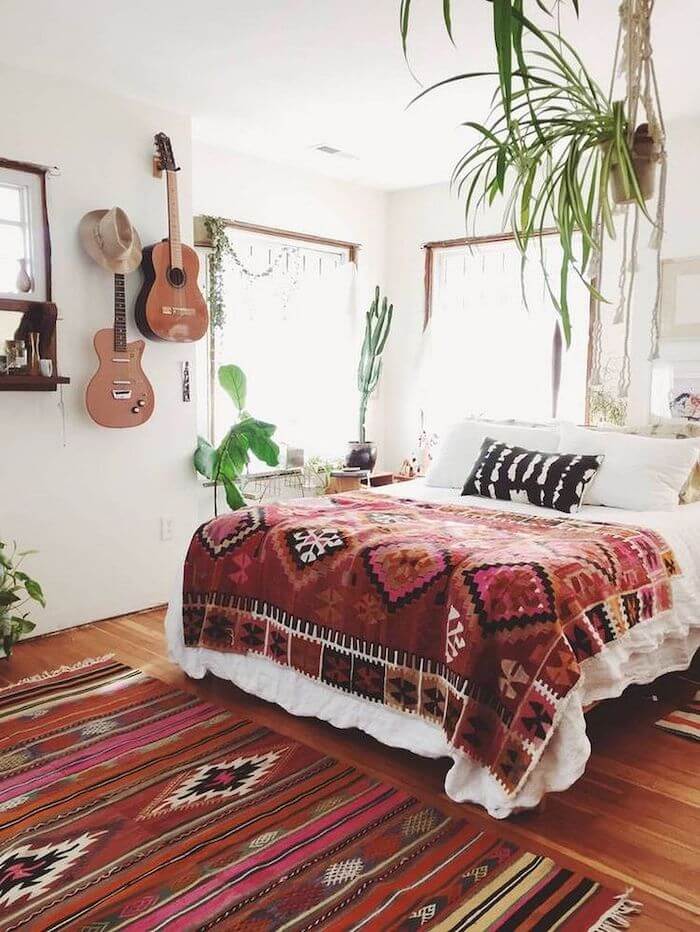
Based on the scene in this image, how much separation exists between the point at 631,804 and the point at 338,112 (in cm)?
339

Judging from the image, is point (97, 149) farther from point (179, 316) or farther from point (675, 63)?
point (675, 63)

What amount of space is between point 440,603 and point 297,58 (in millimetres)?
2394

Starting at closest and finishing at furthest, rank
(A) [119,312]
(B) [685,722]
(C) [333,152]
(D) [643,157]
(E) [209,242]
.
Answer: (D) [643,157]
(B) [685,722]
(A) [119,312]
(E) [209,242]
(C) [333,152]

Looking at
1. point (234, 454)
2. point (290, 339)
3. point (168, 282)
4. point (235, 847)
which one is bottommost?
point (235, 847)

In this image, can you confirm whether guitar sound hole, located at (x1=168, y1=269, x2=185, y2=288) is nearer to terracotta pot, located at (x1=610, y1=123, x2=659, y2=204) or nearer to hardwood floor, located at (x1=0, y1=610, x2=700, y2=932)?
hardwood floor, located at (x1=0, y1=610, x2=700, y2=932)

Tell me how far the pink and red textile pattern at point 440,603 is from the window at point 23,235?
145 cm

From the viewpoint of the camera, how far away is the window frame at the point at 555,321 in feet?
15.4

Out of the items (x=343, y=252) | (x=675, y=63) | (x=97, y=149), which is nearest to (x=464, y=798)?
(x=675, y=63)

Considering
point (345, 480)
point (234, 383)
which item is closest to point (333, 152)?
point (234, 383)

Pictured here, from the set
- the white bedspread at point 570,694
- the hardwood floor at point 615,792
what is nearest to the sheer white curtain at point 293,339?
the white bedspread at point 570,694

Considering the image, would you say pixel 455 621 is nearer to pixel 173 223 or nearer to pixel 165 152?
pixel 173 223

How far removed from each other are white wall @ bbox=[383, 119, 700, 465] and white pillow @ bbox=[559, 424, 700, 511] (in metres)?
0.87

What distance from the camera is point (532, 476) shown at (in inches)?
144

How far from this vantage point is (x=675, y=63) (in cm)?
344
